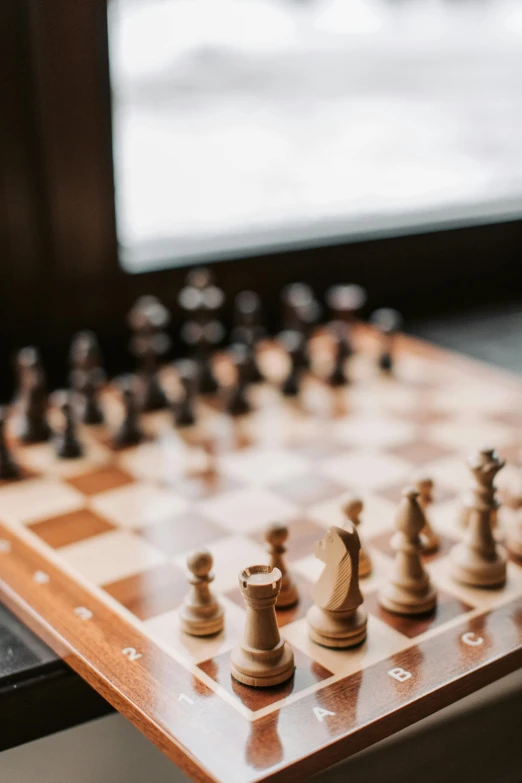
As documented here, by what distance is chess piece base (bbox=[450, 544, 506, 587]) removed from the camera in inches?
57.6

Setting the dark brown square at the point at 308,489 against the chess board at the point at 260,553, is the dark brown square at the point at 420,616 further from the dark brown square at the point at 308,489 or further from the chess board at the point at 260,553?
the dark brown square at the point at 308,489

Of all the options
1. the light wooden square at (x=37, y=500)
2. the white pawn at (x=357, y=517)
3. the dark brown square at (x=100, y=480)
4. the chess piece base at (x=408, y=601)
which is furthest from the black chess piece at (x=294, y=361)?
the chess piece base at (x=408, y=601)

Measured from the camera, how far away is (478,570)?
1463 millimetres

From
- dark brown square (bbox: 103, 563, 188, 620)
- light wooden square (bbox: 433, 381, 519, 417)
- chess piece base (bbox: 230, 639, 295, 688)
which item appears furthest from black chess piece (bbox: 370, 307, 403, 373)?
chess piece base (bbox: 230, 639, 295, 688)

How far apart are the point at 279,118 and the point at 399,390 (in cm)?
96

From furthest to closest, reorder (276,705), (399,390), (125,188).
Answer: (125,188)
(399,390)
(276,705)

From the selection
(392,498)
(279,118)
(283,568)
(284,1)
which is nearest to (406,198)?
(279,118)

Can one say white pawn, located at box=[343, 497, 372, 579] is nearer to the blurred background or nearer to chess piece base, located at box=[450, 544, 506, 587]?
chess piece base, located at box=[450, 544, 506, 587]

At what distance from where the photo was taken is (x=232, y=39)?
8.38 ft

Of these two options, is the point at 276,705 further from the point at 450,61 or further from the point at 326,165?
the point at 450,61

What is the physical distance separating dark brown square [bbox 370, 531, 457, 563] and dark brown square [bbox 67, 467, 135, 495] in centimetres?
52

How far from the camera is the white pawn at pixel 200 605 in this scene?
133 cm

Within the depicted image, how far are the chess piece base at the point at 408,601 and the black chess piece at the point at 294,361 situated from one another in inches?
36.1

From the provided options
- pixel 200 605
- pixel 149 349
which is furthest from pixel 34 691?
pixel 149 349
